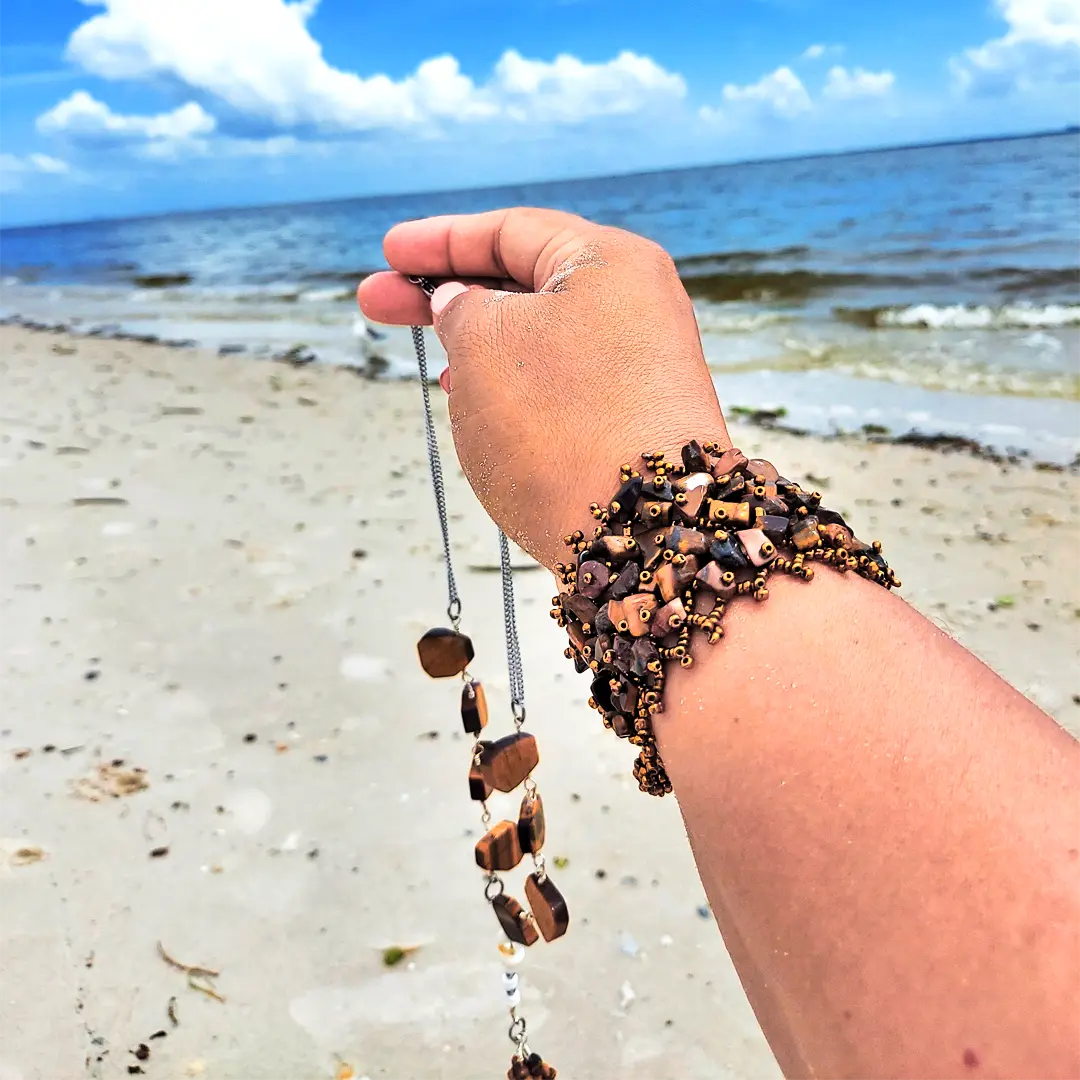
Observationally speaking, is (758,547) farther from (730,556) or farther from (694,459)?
(694,459)

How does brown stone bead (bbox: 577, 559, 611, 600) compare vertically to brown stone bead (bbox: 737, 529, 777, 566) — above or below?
below

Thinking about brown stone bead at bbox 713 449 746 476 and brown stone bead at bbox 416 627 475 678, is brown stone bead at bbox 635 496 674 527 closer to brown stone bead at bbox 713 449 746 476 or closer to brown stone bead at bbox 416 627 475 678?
brown stone bead at bbox 713 449 746 476

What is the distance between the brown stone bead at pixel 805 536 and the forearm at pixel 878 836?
0.15ft

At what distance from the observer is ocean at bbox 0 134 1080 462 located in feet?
23.8

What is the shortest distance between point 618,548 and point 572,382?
35 centimetres

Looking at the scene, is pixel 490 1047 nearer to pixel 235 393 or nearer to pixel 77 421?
pixel 77 421

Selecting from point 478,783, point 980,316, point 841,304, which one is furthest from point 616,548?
point 841,304

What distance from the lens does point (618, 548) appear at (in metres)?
1.02

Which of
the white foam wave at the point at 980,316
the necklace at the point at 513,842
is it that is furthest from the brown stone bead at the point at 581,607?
the white foam wave at the point at 980,316

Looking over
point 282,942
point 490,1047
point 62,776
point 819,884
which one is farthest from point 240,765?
point 819,884

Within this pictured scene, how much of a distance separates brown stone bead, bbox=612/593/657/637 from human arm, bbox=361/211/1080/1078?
74mm

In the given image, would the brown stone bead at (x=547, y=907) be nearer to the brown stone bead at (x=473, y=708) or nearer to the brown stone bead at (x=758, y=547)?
the brown stone bead at (x=473, y=708)

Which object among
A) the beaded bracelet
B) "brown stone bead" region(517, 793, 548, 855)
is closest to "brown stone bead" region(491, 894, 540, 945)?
"brown stone bead" region(517, 793, 548, 855)

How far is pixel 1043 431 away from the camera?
621 centimetres
